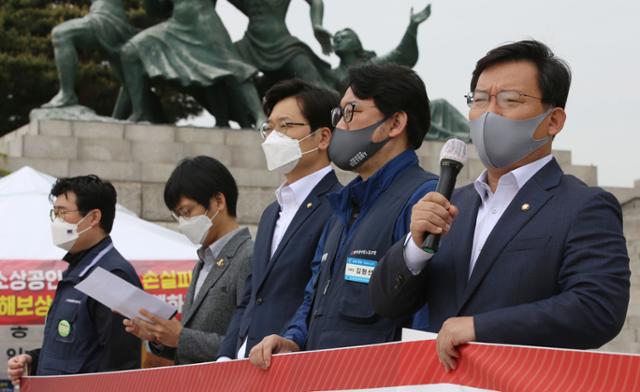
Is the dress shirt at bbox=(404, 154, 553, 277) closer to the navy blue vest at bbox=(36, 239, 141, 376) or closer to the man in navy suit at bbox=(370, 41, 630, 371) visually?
the man in navy suit at bbox=(370, 41, 630, 371)

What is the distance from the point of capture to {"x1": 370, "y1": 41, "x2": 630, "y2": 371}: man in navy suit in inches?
101

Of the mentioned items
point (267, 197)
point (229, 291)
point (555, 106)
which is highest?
point (555, 106)

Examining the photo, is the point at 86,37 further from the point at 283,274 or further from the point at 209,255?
the point at 283,274

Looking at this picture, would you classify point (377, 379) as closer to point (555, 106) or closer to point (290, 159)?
point (555, 106)

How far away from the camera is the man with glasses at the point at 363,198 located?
3.20 m

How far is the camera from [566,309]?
2.52 meters

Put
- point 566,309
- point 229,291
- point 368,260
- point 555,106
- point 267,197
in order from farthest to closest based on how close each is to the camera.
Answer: point 267,197 → point 229,291 → point 368,260 → point 555,106 → point 566,309

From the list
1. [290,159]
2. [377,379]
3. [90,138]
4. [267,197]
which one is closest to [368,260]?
[377,379]

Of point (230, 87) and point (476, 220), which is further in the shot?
point (230, 87)

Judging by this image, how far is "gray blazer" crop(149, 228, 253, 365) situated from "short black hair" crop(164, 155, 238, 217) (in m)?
0.23

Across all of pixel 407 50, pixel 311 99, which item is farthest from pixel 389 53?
pixel 311 99

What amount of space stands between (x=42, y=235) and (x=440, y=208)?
4.40m

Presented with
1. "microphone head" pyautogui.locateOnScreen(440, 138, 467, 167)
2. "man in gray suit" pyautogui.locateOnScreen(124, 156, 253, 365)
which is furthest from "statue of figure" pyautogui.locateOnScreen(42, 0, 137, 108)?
"microphone head" pyautogui.locateOnScreen(440, 138, 467, 167)

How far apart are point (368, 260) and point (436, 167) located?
11347 mm
